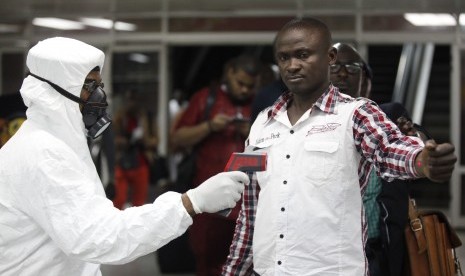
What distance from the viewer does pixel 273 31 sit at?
10664 mm

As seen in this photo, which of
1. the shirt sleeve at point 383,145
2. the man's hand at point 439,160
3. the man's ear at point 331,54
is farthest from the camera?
the man's ear at point 331,54

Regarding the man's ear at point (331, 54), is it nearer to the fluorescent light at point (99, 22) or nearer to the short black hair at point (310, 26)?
the short black hair at point (310, 26)

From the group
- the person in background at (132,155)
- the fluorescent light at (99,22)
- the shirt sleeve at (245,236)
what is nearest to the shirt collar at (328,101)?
the shirt sleeve at (245,236)

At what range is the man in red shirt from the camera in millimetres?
4922

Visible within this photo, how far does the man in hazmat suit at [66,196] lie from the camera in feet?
7.43

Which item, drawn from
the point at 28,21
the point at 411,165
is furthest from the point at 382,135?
the point at 28,21

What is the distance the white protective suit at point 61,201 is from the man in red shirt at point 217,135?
94.2 inches

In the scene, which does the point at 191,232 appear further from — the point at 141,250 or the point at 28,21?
the point at 28,21

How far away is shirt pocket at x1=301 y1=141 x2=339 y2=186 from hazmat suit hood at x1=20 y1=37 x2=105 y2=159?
665 millimetres

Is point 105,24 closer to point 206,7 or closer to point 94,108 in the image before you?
point 206,7

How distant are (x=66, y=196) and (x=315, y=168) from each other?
738 mm

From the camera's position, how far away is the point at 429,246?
3002 millimetres

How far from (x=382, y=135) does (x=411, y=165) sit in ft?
0.61

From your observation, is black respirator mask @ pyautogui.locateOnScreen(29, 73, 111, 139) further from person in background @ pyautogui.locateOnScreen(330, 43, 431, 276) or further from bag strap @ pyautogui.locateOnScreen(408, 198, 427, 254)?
bag strap @ pyautogui.locateOnScreen(408, 198, 427, 254)
